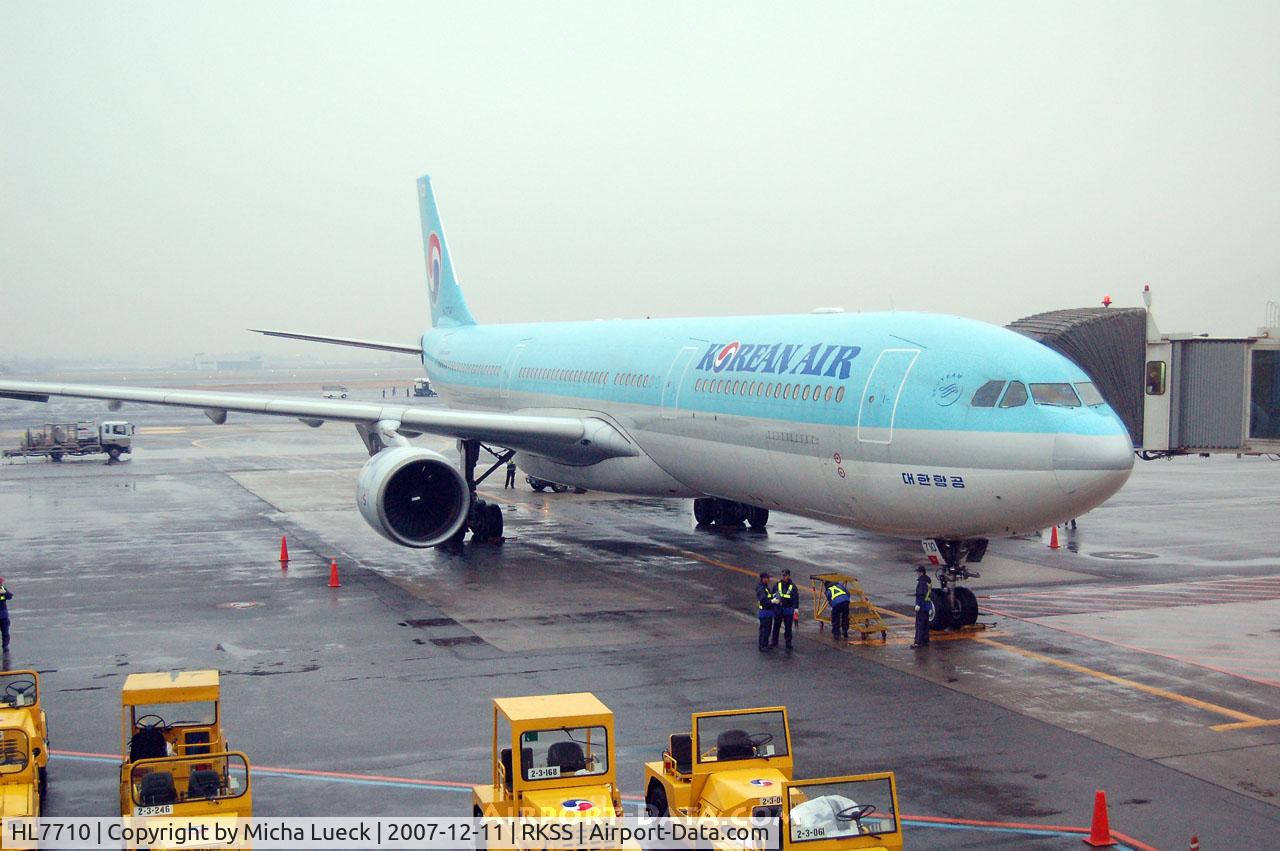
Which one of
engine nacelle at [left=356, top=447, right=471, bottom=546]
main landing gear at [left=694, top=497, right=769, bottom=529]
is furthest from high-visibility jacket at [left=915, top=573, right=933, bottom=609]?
main landing gear at [left=694, top=497, right=769, bottom=529]

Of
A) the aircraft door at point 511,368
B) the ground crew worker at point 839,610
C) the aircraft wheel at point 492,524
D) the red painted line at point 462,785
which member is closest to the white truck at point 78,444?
the aircraft door at point 511,368

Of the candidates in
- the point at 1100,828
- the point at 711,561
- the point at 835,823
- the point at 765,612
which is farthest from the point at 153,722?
the point at 711,561

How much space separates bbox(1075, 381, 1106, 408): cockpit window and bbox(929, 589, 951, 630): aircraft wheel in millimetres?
3407

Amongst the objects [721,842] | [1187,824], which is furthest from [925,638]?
[721,842]

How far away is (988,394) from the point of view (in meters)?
16.2

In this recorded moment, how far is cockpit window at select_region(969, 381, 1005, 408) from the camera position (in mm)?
16109

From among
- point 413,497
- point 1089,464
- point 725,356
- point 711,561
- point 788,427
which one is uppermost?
point 725,356

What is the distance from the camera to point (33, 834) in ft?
30.7

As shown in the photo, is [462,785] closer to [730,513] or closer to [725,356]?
[725,356]

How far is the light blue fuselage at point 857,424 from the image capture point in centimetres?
1562

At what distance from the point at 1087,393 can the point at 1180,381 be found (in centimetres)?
383

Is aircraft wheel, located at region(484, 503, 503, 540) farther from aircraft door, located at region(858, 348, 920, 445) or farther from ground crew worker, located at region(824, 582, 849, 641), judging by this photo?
aircraft door, located at region(858, 348, 920, 445)

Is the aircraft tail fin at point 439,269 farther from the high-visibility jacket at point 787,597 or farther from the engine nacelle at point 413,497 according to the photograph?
the high-visibility jacket at point 787,597

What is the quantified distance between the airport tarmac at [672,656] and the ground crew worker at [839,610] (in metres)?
0.28
